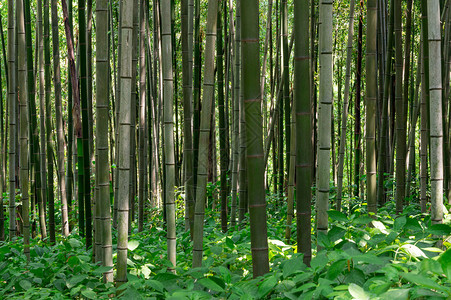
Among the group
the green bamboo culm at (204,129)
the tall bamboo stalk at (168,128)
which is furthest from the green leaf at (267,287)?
the tall bamboo stalk at (168,128)

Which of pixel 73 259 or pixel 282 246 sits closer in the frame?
pixel 282 246

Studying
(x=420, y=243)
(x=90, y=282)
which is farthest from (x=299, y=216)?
(x=90, y=282)

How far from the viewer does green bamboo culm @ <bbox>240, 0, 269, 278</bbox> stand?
1.46 meters

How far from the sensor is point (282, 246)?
5.64 ft

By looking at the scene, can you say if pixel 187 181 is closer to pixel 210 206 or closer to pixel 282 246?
pixel 282 246

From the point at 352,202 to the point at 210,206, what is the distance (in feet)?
6.36

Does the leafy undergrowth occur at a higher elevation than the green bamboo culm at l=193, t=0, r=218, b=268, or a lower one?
lower

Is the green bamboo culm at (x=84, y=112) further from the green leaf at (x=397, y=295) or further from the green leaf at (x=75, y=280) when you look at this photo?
the green leaf at (x=397, y=295)

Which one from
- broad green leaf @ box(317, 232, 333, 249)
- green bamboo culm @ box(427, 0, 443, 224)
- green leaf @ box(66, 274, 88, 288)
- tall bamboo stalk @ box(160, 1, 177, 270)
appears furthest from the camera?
tall bamboo stalk @ box(160, 1, 177, 270)

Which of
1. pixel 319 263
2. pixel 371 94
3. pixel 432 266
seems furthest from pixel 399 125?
pixel 432 266

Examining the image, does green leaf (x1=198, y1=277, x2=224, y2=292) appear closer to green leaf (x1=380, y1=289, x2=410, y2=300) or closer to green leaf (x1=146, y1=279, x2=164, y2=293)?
green leaf (x1=146, y1=279, x2=164, y2=293)

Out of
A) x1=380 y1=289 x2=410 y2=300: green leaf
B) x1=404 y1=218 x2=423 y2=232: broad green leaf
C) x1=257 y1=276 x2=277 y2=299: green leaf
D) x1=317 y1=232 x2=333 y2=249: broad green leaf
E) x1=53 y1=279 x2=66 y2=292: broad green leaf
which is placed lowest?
x1=53 y1=279 x2=66 y2=292: broad green leaf

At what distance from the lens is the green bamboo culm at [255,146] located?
1457mm

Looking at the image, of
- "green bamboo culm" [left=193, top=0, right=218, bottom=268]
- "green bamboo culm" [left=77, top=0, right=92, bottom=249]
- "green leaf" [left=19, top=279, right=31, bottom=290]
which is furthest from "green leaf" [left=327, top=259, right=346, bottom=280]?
"green bamboo culm" [left=77, top=0, right=92, bottom=249]
